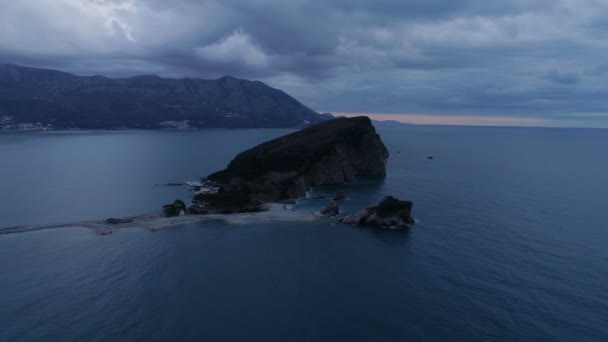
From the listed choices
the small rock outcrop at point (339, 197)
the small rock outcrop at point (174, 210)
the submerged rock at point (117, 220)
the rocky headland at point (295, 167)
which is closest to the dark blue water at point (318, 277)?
the small rock outcrop at point (339, 197)

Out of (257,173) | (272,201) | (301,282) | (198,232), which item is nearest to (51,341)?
(301,282)

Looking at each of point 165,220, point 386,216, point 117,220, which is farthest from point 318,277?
point 117,220

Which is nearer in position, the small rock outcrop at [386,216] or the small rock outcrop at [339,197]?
the small rock outcrop at [386,216]

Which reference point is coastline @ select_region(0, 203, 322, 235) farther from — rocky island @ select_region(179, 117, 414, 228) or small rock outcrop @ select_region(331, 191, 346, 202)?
small rock outcrop @ select_region(331, 191, 346, 202)

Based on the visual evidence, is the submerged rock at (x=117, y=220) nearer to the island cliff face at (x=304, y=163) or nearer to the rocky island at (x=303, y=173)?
the rocky island at (x=303, y=173)

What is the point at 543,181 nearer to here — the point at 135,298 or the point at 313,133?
the point at 313,133
